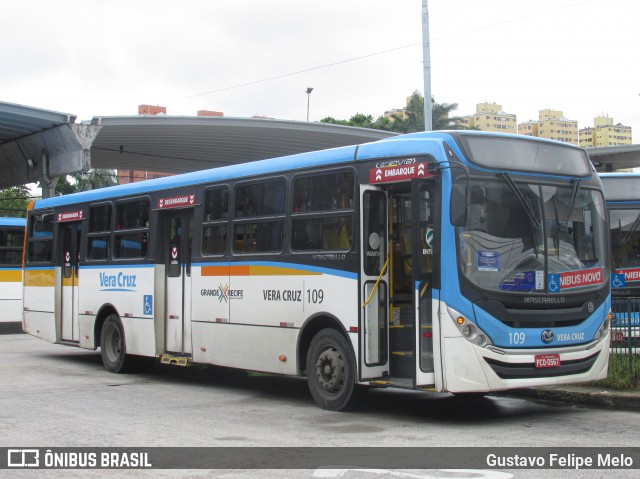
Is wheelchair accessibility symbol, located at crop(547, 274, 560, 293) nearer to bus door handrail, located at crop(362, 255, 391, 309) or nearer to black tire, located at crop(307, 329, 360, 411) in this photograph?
bus door handrail, located at crop(362, 255, 391, 309)

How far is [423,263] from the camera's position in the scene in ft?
31.6

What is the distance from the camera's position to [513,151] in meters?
9.88

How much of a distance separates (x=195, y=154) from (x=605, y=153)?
15099 mm

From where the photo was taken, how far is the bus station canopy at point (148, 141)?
84.5 feet

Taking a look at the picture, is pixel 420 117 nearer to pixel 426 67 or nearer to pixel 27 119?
pixel 27 119

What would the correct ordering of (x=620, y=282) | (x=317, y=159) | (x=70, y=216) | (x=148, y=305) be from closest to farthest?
(x=317, y=159) → (x=148, y=305) → (x=70, y=216) → (x=620, y=282)

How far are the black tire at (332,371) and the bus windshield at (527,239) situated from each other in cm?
198

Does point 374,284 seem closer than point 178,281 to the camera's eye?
Yes

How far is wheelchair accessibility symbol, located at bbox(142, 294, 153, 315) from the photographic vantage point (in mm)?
14352

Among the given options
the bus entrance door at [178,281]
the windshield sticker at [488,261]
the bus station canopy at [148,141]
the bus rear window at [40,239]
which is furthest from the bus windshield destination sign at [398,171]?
the bus station canopy at [148,141]

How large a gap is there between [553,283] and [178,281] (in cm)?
650

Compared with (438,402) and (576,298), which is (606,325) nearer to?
(576,298)

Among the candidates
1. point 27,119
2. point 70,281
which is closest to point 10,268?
point 27,119

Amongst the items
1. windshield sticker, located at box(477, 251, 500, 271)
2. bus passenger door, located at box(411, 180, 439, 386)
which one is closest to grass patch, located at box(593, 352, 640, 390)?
windshield sticker, located at box(477, 251, 500, 271)
